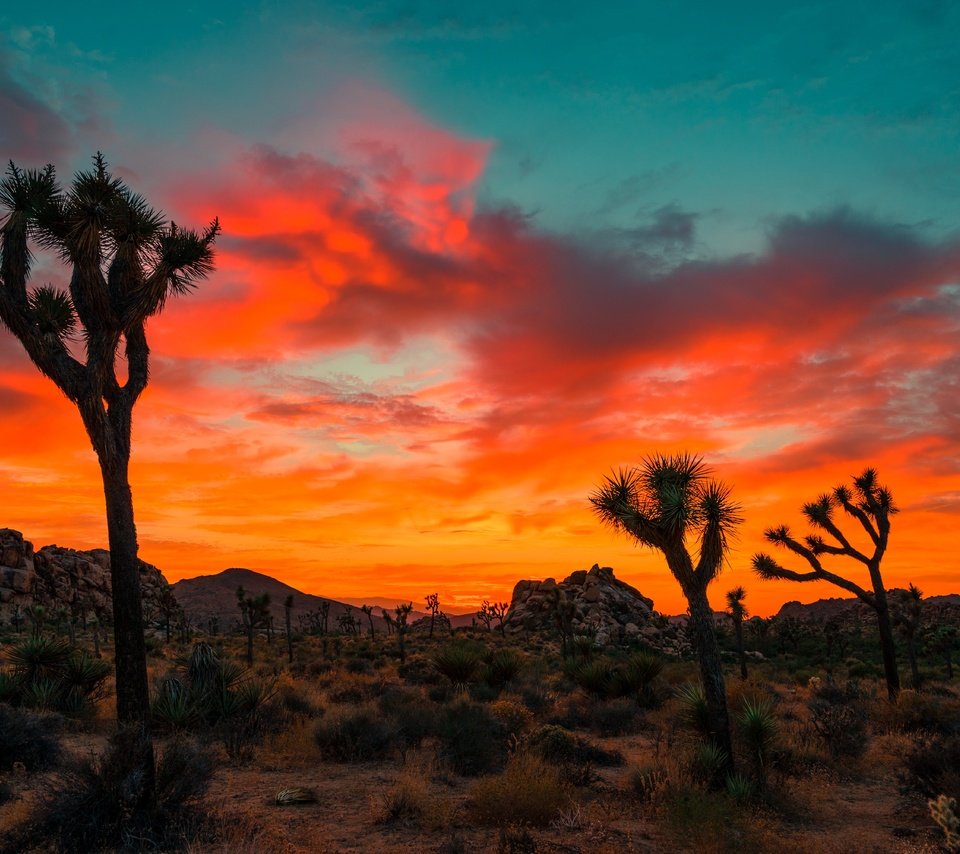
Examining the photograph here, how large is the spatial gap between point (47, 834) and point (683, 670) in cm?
2678

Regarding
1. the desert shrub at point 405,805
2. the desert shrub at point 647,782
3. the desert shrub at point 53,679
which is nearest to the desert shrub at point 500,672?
the desert shrub at point 53,679

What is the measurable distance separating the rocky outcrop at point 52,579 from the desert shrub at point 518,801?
6523 cm

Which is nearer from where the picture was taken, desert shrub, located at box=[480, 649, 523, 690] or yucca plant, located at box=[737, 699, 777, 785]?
yucca plant, located at box=[737, 699, 777, 785]

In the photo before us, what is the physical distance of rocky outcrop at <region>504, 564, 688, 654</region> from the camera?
67688 millimetres

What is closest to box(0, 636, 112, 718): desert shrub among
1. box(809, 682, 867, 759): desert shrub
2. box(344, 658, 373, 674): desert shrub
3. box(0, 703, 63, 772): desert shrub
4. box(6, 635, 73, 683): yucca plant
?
box(6, 635, 73, 683): yucca plant

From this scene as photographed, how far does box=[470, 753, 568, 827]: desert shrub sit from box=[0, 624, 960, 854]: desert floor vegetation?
0.03m

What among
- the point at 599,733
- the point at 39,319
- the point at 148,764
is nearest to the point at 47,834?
the point at 148,764

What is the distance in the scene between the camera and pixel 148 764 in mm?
8703

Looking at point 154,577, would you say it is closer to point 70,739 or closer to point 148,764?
point 70,739

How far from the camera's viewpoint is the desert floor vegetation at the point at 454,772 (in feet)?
28.2

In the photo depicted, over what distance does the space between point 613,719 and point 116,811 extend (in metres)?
13.2

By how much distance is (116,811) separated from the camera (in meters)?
8.18

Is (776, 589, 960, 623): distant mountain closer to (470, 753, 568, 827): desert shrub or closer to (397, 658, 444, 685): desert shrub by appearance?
(397, 658, 444, 685): desert shrub

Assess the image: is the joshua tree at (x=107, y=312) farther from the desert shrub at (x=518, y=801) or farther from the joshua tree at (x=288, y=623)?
the joshua tree at (x=288, y=623)
